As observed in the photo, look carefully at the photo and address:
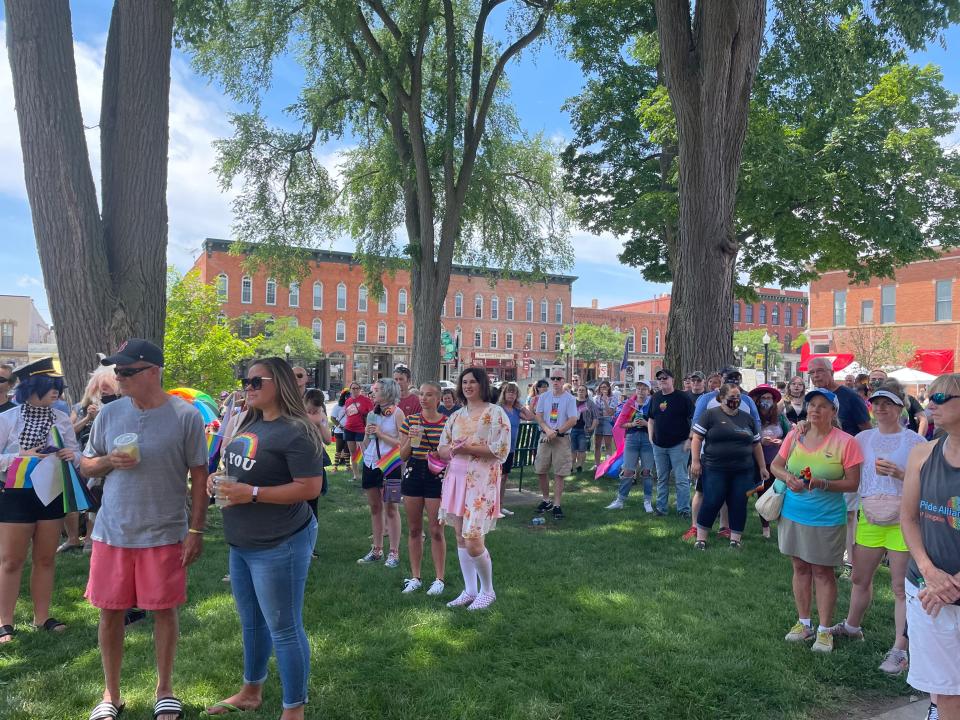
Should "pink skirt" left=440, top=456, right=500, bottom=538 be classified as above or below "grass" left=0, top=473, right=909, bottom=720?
above

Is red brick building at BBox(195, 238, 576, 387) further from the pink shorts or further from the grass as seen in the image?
the pink shorts

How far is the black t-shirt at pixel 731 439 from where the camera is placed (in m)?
7.08

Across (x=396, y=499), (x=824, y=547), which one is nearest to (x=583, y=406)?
(x=396, y=499)

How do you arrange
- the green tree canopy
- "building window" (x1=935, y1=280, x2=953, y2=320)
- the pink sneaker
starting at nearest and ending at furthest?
the pink sneaker
the green tree canopy
"building window" (x1=935, y1=280, x2=953, y2=320)

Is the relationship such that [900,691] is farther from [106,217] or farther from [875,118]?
[875,118]

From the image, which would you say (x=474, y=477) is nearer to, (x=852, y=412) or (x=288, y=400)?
(x=288, y=400)

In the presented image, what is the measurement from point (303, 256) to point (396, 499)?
14025mm

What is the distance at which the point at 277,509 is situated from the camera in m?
3.26

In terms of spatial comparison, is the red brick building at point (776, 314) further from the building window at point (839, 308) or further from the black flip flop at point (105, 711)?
the black flip flop at point (105, 711)

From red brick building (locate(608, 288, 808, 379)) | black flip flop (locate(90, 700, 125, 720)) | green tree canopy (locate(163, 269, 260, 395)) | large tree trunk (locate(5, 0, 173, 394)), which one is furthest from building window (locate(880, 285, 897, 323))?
black flip flop (locate(90, 700, 125, 720))

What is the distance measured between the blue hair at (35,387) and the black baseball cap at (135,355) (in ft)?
5.30

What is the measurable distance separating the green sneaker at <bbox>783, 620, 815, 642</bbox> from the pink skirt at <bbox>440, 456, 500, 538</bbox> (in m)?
2.28

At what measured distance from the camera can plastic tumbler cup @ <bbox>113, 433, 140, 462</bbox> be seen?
3279mm

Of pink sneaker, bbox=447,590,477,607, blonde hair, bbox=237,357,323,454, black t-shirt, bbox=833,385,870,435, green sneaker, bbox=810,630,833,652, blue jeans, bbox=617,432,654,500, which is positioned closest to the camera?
blonde hair, bbox=237,357,323,454
